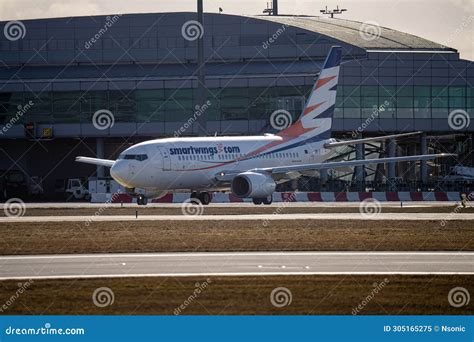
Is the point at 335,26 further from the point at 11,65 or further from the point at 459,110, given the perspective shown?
the point at 11,65

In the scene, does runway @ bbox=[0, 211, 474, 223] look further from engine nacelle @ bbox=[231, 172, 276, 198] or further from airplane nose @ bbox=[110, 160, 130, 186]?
engine nacelle @ bbox=[231, 172, 276, 198]

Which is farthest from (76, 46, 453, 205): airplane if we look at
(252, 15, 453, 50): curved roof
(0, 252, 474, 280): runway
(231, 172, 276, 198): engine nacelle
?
(0, 252, 474, 280): runway

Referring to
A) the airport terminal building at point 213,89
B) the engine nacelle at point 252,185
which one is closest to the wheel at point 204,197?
the engine nacelle at point 252,185

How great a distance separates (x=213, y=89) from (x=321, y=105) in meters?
18.9

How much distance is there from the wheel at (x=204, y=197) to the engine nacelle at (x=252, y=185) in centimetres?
278

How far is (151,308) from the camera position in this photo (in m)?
24.8

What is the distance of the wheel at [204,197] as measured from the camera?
68.6 m

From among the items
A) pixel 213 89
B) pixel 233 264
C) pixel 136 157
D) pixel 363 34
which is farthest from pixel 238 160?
pixel 363 34

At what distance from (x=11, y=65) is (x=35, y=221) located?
52730mm

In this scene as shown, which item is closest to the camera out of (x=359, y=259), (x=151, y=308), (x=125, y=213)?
(x=151, y=308)

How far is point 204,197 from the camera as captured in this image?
68625mm

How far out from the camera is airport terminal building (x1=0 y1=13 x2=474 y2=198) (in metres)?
91.9

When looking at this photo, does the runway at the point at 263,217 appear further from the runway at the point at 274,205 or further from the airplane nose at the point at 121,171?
the runway at the point at 274,205

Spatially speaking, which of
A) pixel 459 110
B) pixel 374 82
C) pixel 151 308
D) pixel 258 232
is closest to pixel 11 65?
pixel 374 82
